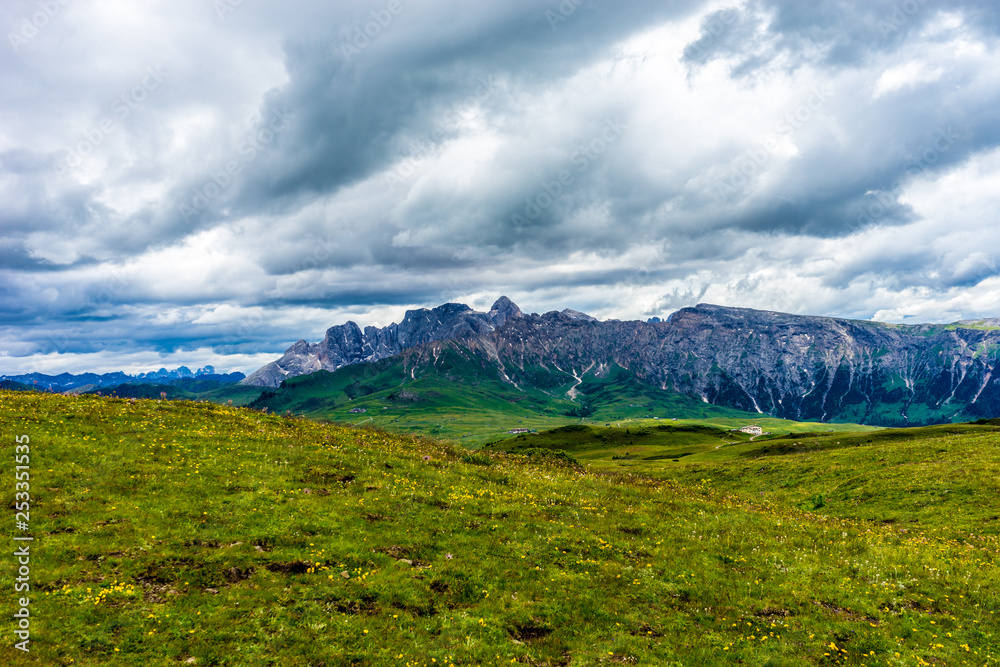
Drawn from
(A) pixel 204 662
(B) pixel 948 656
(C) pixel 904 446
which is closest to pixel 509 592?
(A) pixel 204 662

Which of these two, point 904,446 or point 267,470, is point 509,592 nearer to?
point 267,470

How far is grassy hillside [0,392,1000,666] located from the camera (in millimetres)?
14320

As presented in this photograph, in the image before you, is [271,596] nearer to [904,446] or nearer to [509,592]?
[509,592]

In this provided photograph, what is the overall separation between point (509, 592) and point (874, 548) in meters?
18.6

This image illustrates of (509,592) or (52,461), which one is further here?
(52,461)

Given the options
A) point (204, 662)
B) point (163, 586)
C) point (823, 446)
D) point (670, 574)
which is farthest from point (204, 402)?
point (823, 446)

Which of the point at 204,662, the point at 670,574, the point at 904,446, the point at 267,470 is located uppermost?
the point at 267,470

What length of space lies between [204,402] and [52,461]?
20.1 meters

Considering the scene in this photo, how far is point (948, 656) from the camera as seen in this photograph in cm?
1455

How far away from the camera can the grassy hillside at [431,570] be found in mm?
14320

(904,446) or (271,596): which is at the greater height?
(271,596)

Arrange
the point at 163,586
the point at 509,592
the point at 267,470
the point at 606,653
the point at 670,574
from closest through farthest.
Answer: the point at 606,653 → the point at 163,586 → the point at 509,592 → the point at 670,574 → the point at 267,470

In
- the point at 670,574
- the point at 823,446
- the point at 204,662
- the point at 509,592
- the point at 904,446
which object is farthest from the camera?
the point at 823,446

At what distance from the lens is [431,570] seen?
18.8 metres
